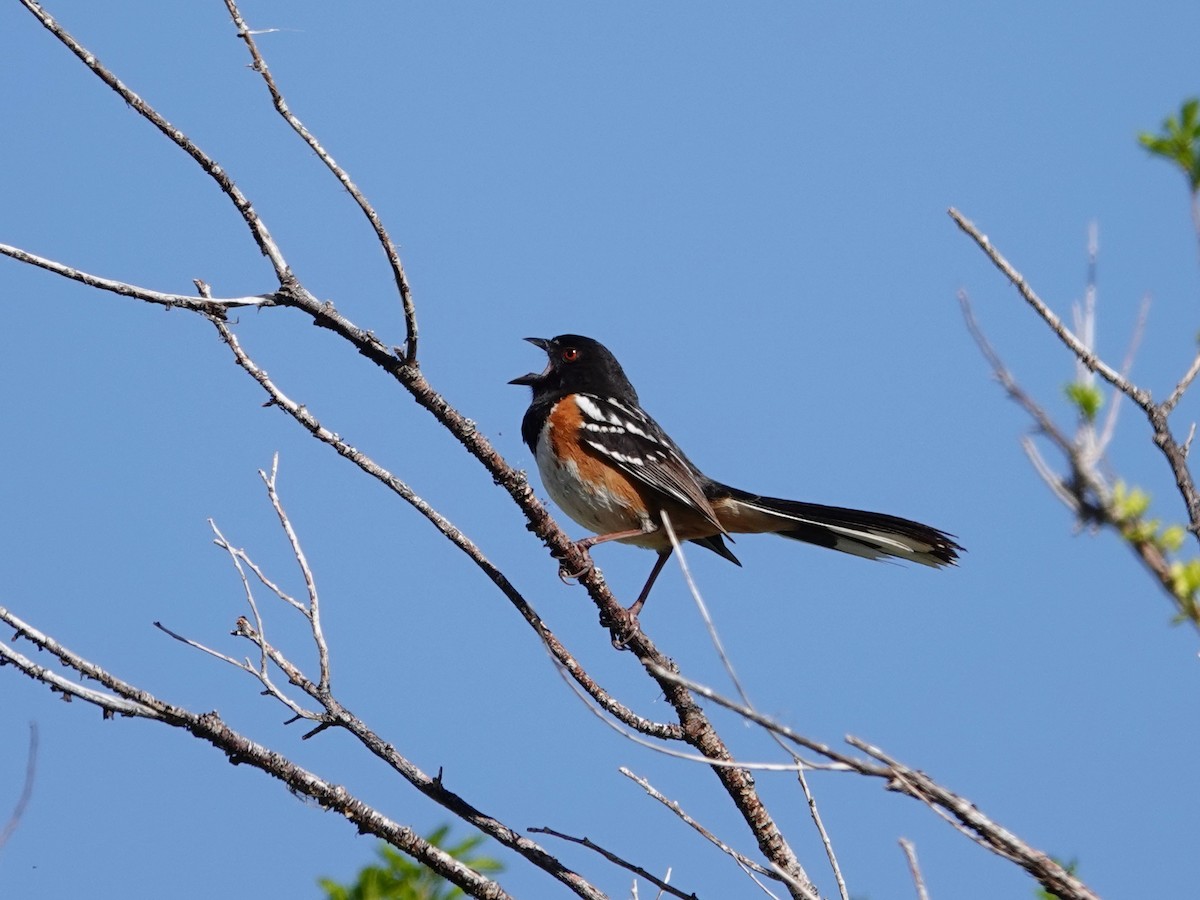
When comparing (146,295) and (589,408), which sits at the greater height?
(589,408)

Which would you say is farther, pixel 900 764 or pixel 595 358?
pixel 595 358

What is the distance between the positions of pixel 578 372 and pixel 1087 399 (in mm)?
4573

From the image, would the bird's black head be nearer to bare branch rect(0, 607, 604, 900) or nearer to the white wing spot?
the white wing spot

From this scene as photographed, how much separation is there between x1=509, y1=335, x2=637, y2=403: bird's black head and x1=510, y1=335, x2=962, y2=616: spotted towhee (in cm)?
26

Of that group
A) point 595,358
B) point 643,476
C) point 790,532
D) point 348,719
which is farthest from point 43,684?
point 595,358

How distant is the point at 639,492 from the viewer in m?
5.26

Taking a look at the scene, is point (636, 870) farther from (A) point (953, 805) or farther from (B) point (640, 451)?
(B) point (640, 451)

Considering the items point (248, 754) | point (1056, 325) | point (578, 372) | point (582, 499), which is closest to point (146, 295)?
point (248, 754)

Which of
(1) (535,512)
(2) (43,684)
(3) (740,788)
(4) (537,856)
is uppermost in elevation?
(1) (535,512)

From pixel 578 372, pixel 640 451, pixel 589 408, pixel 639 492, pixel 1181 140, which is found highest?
pixel 578 372

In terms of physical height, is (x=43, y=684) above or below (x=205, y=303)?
below

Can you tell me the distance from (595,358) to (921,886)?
442 centimetres

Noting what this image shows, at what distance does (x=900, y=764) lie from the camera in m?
1.76

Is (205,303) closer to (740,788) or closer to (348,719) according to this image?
(348,719)
